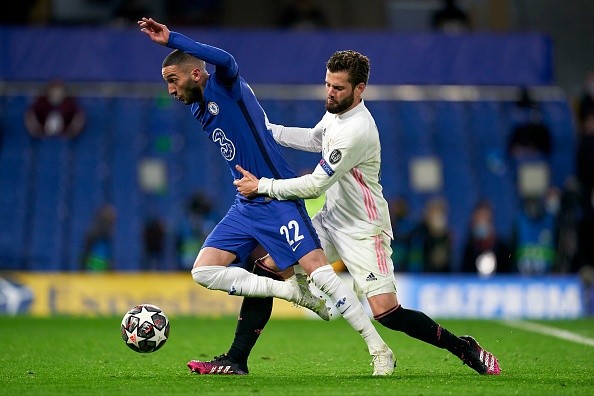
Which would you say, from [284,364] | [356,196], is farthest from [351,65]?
[284,364]

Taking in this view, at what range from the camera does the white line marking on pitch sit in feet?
38.7

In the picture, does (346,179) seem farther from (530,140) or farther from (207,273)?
(530,140)

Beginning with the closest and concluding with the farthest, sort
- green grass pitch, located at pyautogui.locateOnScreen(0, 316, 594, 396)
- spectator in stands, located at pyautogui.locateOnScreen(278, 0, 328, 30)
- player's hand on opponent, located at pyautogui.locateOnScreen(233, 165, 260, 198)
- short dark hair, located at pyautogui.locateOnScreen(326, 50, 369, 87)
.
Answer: green grass pitch, located at pyautogui.locateOnScreen(0, 316, 594, 396), short dark hair, located at pyautogui.locateOnScreen(326, 50, 369, 87), player's hand on opponent, located at pyautogui.locateOnScreen(233, 165, 260, 198), spectator in stands, located at pyautogui.locateOnScreen(278, 0, 328, 30)

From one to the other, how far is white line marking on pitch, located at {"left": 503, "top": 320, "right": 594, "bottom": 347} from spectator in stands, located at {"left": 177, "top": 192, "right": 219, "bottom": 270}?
4784mm

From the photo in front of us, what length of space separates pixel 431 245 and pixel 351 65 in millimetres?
9750

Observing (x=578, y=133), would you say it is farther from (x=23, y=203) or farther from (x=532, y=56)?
(x=23, y=203)

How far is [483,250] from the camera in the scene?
17359 millimetres

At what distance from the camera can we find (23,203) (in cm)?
1975

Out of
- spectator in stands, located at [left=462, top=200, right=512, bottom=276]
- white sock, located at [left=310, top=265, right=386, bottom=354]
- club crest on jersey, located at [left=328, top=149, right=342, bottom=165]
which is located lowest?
spectator in stands, located at [left=462, top=200, right=512, bottom=276]

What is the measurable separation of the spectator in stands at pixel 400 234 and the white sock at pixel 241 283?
9315 millimetres

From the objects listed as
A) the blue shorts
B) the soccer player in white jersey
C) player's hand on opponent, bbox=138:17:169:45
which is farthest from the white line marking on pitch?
player's hand on opponent, bbox=138:17:169:45

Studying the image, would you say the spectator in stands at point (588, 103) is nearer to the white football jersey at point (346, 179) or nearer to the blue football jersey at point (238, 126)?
the white football jersey at point (346, 179)

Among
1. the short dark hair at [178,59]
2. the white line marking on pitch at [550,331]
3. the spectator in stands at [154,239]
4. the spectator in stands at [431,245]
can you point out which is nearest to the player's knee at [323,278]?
the short dark hair at [178,59]

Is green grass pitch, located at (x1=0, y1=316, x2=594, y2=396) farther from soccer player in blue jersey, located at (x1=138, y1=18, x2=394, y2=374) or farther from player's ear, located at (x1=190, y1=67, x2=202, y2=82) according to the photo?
player's ear, located at (x1=190, y1=67, x2=202, y2=82)
